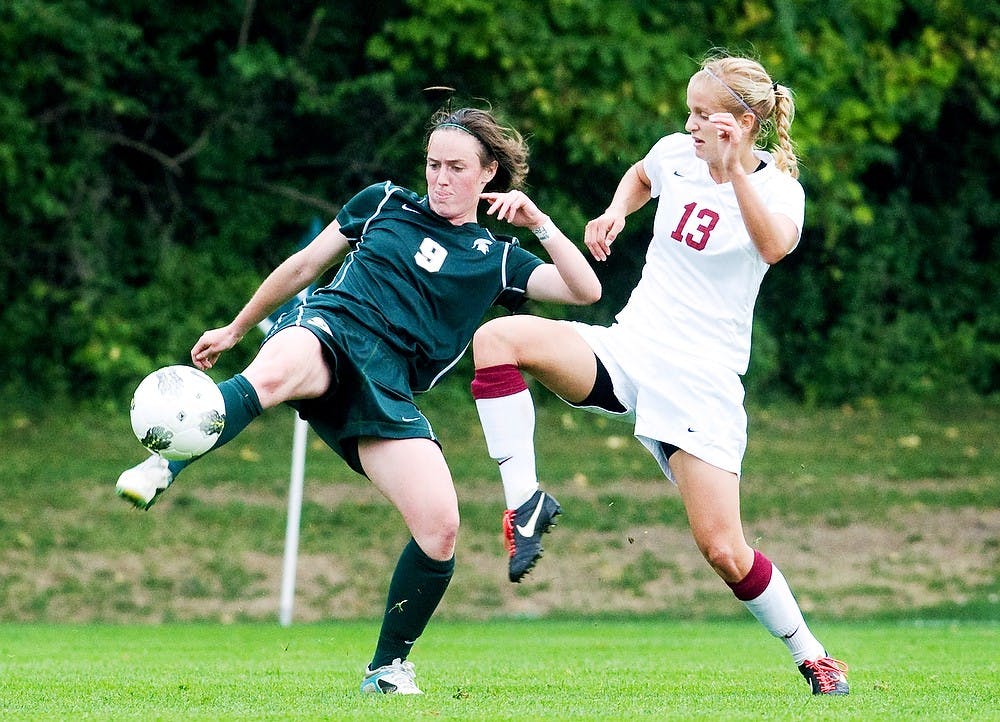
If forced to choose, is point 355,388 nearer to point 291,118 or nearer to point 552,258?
point 552,258

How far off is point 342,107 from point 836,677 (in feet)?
35.8

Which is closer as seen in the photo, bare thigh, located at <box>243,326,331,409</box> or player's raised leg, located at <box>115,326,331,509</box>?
player's raised leg, located at <box>115,326,331,509</box>

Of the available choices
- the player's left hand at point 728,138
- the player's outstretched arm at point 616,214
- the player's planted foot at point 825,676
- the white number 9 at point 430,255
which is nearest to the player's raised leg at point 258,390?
the white number 9 at point 430,255

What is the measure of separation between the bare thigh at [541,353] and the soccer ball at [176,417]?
111cm

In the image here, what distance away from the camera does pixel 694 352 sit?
17.2 feet

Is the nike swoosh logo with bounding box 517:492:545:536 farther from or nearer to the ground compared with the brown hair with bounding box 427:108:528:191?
nearer to the ground

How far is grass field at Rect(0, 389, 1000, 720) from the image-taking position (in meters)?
7.54

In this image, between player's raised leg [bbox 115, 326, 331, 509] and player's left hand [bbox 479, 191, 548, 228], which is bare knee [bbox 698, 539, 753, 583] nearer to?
player's left hand [bbox 479, 191, 548, 228]

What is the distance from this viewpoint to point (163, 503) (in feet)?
42.7

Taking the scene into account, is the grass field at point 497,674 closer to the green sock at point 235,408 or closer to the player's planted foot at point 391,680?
the player's planted foot at point 391,680

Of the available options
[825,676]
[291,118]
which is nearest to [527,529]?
[825,676]

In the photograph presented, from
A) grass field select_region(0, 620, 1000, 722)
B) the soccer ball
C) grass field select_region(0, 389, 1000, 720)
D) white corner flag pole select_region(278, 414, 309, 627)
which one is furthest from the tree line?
the soccer ball

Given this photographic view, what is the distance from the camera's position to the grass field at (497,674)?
180 inches

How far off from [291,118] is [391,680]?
1093cm
